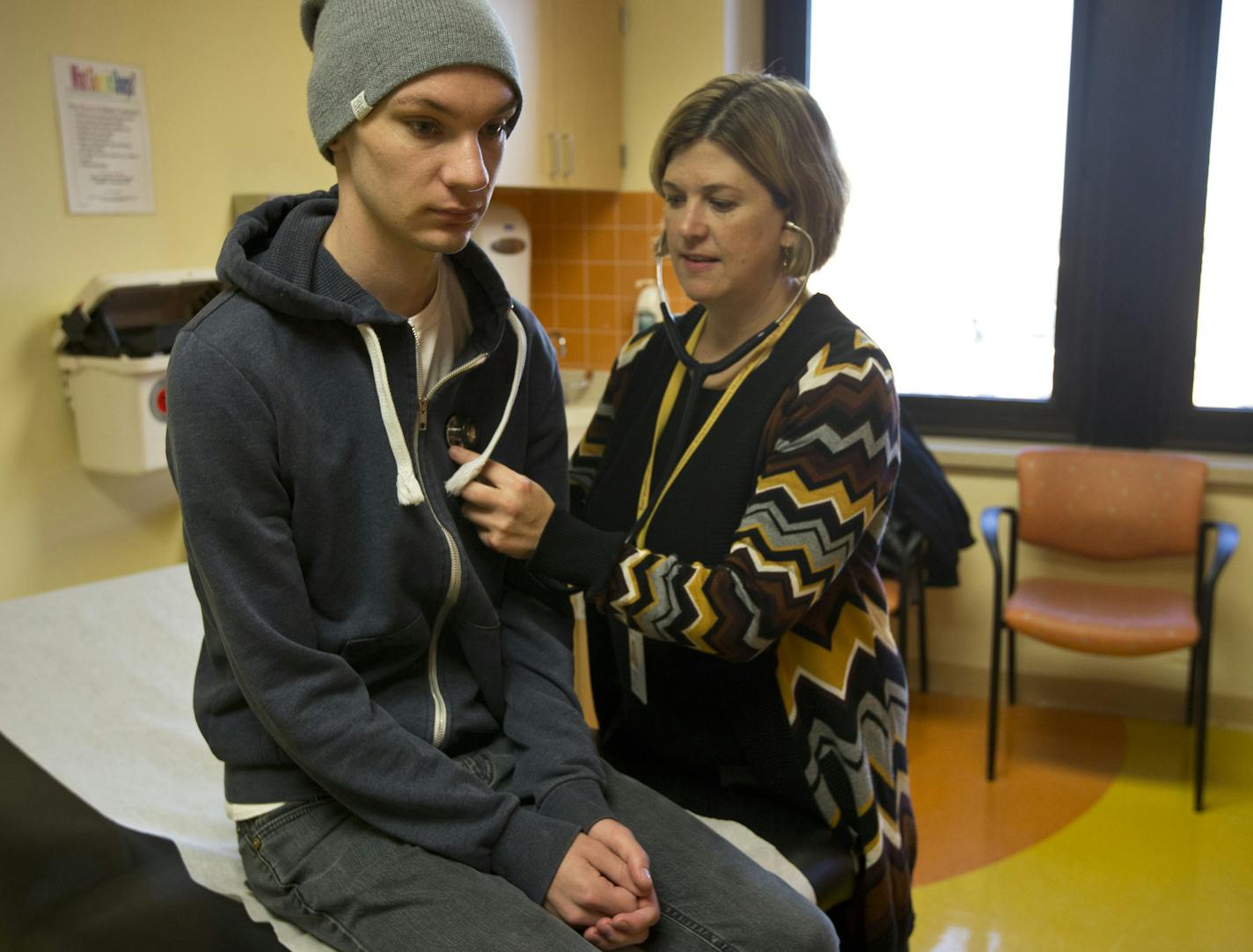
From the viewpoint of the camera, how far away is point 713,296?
157 cm

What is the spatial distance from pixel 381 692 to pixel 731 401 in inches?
22.6

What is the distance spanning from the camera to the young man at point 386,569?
1122 millimetres

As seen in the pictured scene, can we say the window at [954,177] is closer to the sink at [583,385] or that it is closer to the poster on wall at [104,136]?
the sink at [583,385]

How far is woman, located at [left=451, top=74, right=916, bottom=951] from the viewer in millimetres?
1407

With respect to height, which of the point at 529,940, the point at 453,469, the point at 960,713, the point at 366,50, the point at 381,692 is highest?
the point at 366,50

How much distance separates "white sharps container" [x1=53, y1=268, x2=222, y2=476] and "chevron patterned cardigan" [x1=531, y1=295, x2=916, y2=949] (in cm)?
102

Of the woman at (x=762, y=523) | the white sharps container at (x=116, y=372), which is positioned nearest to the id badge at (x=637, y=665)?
the woman at (x=762, y=523)

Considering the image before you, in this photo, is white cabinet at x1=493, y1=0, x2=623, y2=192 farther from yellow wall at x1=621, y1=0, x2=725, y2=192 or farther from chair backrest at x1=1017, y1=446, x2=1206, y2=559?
chair backrest at x1=1017, y1=446, x2=1206, y2=559

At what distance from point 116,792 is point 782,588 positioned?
92cm

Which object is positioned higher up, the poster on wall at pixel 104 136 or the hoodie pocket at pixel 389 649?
the poster on wall at pixel 104 136

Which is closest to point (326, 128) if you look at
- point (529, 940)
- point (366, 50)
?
point (366, 50)

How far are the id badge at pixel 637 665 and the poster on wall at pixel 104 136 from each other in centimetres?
144

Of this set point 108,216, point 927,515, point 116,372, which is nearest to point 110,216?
point 108,216

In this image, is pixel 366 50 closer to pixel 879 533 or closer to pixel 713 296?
pixel 713 296
